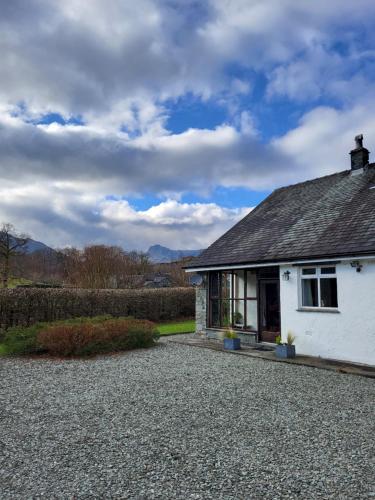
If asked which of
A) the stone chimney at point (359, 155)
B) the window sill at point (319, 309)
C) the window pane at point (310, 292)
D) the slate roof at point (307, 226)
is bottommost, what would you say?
the window sill at point (319, 309)

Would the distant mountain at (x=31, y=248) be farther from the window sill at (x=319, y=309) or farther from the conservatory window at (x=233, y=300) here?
the window sill at (x=319, y=309)

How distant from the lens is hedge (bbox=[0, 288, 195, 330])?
47.7 ft

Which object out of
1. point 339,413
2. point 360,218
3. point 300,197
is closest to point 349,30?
point 360,218

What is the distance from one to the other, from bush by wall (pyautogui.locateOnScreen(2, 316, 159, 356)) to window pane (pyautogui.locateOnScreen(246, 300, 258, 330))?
13.7 ft

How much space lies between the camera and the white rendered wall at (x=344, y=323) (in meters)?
9.25

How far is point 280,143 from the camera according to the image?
14117mm

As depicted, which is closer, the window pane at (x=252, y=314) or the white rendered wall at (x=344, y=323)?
the white rendered wall at (x=344, y=323)

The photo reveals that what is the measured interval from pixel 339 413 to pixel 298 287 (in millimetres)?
5550

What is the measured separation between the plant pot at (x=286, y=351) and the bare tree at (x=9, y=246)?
25.7m

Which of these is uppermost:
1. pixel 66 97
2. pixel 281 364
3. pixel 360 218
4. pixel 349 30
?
pixel 349 30

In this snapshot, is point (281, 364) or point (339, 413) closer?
point (339, 413)

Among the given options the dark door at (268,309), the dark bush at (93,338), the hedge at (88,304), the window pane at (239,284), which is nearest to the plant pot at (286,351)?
the dark door at (268,309)

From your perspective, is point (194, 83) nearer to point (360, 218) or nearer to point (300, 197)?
point (360, 218)

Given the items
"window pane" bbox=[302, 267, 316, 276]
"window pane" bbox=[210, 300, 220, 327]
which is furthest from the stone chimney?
"window pane" bbox=[210, 300, 220, 327]
